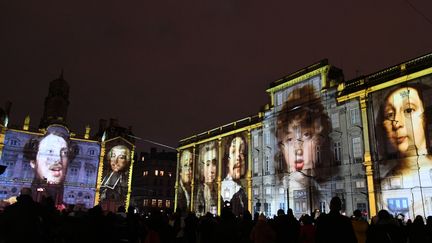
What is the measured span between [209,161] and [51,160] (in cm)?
2409

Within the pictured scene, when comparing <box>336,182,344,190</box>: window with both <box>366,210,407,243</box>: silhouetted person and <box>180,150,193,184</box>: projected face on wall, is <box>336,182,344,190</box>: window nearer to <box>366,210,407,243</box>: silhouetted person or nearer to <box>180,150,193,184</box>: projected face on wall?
<box>366,210,407,243</box>: silhouetted person

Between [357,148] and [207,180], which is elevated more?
[357,148]

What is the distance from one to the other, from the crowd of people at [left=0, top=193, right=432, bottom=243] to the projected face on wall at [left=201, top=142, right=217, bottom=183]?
38.2 meters

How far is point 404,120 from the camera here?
28531 mm

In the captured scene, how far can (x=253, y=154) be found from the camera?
4434cm

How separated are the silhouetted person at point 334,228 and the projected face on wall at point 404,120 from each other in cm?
2520

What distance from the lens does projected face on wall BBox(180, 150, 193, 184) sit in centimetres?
5497

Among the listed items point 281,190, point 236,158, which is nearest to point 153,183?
point 236,158

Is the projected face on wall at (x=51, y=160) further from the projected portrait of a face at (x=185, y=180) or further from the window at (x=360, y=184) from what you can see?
the window at (x=360, y=184)

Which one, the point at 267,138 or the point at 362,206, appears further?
the point at 267,138

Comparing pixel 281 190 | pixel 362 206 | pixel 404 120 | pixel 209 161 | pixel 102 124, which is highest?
pixel 102 124

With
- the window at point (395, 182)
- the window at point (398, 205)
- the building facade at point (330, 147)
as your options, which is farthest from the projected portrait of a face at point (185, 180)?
the window at point (395, 182)

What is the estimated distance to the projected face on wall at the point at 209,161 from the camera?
5000 centimetres

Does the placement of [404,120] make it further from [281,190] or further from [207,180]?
[207,180]
